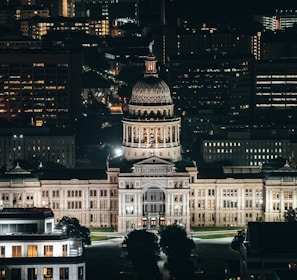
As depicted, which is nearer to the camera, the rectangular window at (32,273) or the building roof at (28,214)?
the rectangular window at (32,273)

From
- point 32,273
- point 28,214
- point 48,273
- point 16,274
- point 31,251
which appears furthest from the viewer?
point 28,214

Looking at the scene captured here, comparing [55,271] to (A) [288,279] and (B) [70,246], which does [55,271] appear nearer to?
(B) [70,246]

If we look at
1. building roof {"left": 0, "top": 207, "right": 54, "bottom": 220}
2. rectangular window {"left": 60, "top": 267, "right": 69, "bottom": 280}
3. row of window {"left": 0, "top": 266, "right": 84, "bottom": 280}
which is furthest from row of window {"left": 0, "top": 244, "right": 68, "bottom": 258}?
building roof {"left": 0, "top": 207, "right": 54, "bottom": 220}

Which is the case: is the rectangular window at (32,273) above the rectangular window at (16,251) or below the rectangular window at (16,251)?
below

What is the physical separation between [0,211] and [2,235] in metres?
5.27

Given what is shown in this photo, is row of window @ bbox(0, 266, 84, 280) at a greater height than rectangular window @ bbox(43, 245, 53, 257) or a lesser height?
lesser

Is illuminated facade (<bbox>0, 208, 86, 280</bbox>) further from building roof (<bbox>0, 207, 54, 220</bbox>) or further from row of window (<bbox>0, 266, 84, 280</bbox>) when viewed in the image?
building roof (<bbox>0, 207, 54, 220</bbox>)

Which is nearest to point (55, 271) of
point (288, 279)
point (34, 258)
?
point (34, 258)

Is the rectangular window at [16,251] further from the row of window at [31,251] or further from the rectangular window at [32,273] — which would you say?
the rectangular window at [32,273]

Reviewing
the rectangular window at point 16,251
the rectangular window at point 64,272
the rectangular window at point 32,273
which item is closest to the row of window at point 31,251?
the rectangular window at point 16,251

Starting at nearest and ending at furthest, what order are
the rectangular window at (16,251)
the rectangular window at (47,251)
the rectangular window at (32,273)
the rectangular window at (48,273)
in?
the rectangular window at (48,273) → the rectangular window at (32,273) → the rectangular window at (47,251) → the rectangular window at (16,251)

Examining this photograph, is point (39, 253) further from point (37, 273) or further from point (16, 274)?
point (16, 274)

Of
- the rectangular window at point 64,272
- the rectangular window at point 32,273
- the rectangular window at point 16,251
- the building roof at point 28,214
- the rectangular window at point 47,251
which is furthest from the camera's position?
the building roof at point 28,214

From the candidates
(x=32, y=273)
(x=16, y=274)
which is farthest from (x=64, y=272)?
(x=16, y=274)
